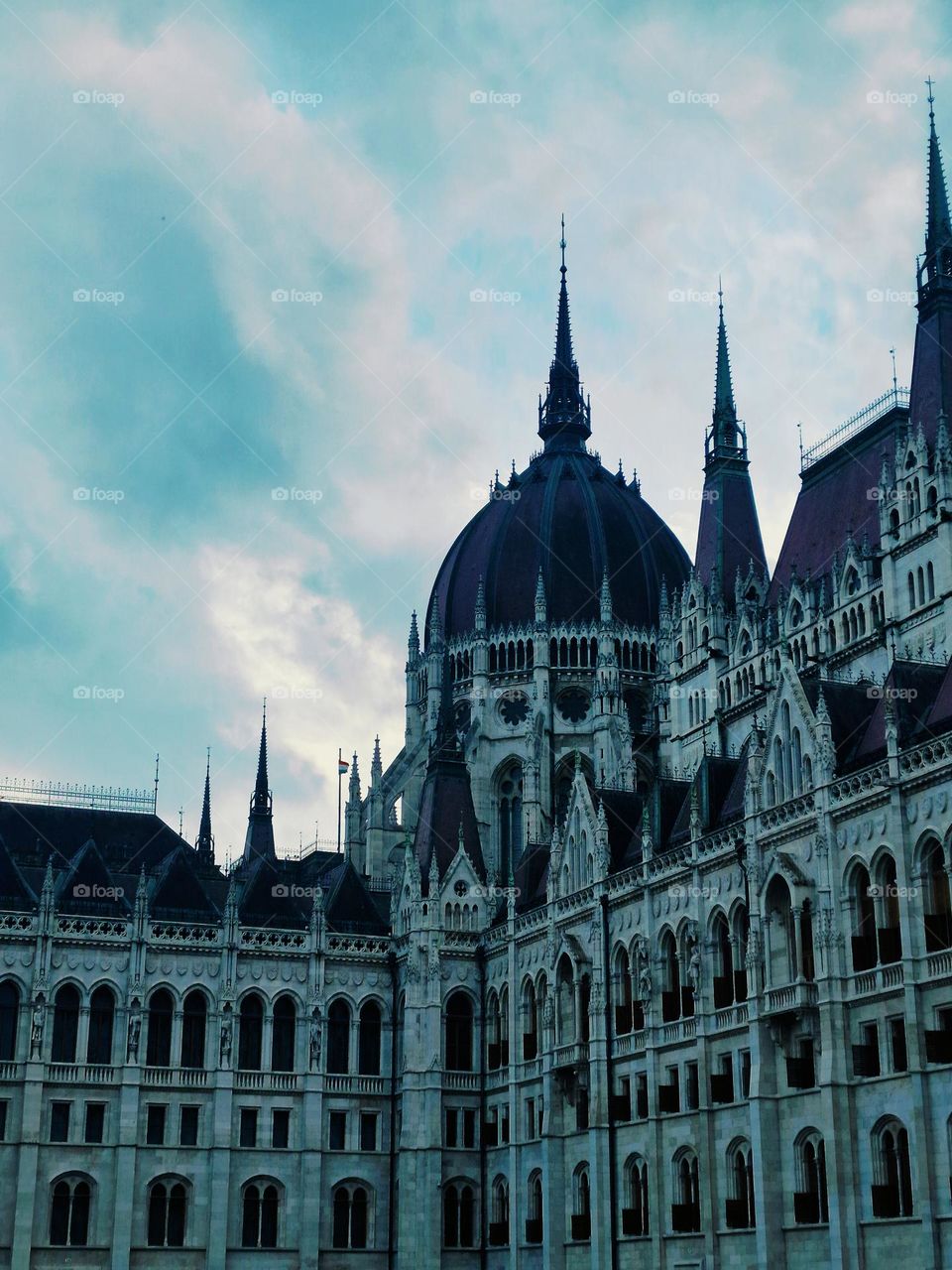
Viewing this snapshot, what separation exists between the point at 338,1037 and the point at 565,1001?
12.6 m

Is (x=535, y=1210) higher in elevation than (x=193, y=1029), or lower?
lower

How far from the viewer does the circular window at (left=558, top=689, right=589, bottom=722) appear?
92312 mm

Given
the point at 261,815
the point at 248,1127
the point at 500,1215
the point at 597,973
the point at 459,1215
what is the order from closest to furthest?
the point at 597,973, the point at 500,1215, the point at 459,1215, the point at 248,1127, the point at 261,815

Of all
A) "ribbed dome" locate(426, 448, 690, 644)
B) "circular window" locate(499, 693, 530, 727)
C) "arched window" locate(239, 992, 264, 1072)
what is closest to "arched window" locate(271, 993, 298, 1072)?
"arched window" locate(239, 992, 264, 1072)

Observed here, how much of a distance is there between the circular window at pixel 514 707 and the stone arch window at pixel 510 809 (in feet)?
8.09

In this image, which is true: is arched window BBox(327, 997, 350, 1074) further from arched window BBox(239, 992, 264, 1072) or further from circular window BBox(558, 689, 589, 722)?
circular window BBox(558, 689, 589, 722)

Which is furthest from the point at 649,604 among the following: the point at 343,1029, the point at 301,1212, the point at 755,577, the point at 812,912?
the point at 812,912

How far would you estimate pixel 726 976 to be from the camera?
5481 cm

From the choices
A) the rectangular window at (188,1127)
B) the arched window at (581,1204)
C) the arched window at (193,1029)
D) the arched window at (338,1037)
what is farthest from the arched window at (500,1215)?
the arched window at (193,1029)

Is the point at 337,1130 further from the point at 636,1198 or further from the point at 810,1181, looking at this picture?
the point at 810,1181

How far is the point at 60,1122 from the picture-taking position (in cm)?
6731

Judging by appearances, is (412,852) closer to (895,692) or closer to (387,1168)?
(387,1168)

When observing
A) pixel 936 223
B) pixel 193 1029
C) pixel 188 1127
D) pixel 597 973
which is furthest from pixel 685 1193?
pixel 936 223

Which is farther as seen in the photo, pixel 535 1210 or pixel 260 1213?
pixel 260 1213
